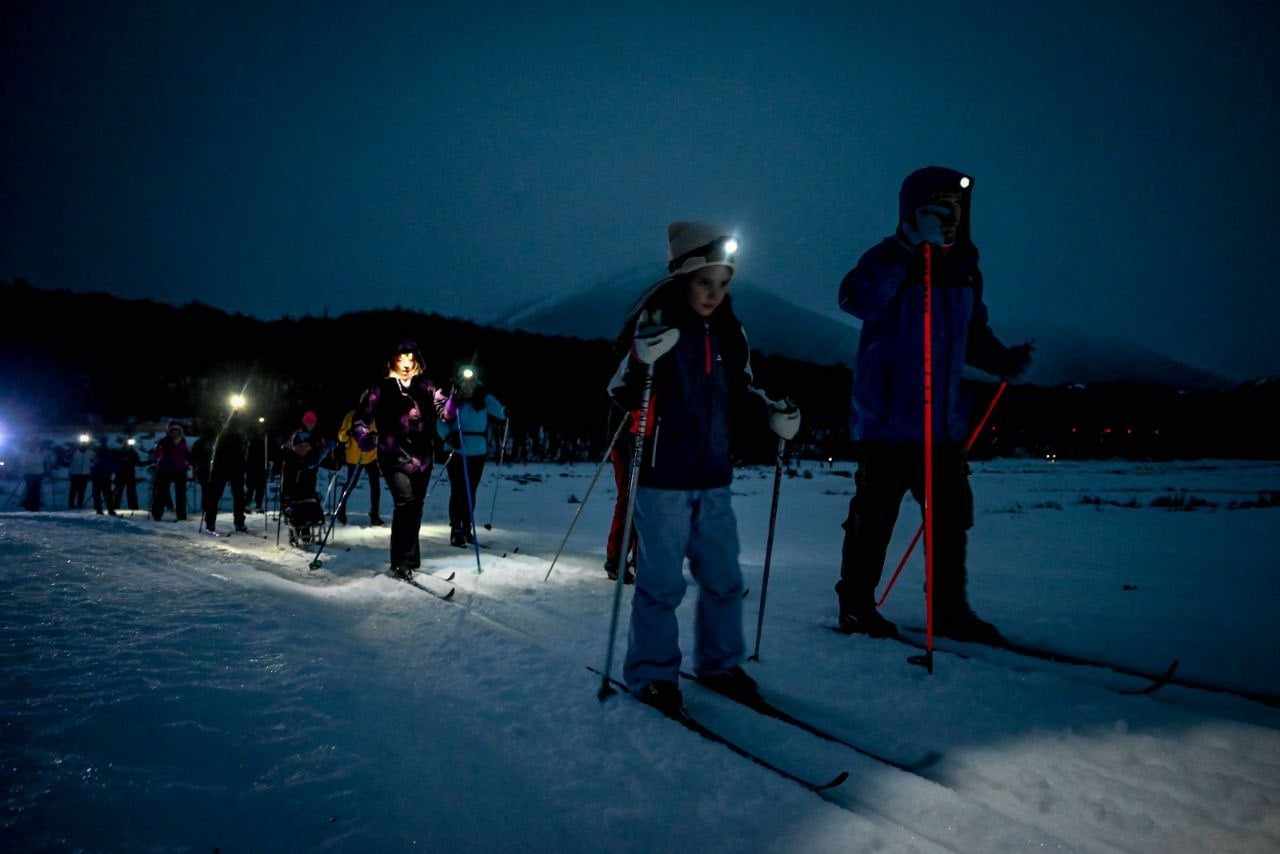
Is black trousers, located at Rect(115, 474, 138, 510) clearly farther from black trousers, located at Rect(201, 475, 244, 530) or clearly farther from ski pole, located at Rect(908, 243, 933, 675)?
ski pole, located at Rect(908, 243, 933, 675)

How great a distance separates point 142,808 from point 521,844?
934mm

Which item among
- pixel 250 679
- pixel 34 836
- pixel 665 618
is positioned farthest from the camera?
pixel 665 618

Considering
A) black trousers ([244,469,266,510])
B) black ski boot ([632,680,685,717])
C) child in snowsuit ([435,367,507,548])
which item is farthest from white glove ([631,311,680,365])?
black trousers ([244,469,266,510])

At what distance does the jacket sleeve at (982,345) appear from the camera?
13.2ft

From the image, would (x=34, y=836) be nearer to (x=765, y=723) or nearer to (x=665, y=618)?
(x=665, y=618)

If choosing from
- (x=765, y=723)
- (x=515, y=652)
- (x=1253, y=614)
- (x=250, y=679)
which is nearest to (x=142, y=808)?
(x=250, y=679)

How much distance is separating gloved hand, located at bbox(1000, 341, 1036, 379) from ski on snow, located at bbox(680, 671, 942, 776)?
2.65m

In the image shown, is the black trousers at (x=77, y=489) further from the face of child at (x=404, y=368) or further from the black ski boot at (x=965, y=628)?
the black ski boot at (x=965, y=628)

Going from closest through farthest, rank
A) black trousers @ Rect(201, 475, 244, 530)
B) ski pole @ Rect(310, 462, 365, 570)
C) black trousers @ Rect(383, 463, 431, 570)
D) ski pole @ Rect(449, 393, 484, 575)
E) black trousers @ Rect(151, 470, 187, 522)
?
black trousers @ Rect(383, 463, 431, 570), ski pole @ Rect(310, 462, 365, 570), ski pole @ Rect(449, 393, 484, 575), black trousers @ Rect(201, 475, 244, 530), black trousers @ Rect(151, 470, 187, 522)

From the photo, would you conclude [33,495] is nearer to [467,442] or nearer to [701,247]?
[467,442]

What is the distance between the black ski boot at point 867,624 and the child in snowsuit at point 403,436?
3580 mm

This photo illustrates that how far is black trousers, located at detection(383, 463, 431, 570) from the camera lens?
5.51 meters

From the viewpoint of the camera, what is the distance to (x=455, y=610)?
13.1ft

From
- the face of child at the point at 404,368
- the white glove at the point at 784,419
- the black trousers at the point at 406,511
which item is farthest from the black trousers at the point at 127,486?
the white glove at the point at 784,419
